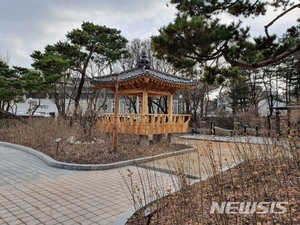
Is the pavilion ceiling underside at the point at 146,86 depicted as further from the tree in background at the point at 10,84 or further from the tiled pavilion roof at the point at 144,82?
the tree in background at the point at 10,84

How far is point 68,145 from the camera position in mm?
7469

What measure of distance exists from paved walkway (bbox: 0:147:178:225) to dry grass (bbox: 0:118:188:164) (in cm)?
77

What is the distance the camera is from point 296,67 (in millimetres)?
18797

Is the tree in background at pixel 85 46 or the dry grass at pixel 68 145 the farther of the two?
the tree in background at pixel 85 46

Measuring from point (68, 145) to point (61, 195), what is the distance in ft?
13.5

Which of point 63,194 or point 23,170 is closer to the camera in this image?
point 63,194

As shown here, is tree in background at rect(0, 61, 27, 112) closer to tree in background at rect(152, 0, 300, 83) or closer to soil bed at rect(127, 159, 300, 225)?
tree in background at rect(152, 0, 300, 83)

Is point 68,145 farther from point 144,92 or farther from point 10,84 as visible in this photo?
point 10,84

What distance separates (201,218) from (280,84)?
23.0 meters

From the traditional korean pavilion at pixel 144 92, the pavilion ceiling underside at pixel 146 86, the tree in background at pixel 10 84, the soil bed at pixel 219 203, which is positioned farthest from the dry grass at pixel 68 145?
the pavilion ceiling underside at pixel 146 86

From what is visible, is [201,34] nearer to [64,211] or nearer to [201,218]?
[201,218]

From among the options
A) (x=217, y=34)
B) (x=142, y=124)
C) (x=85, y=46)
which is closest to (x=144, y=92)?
(x=142, y=124)

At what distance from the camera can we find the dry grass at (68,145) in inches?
243

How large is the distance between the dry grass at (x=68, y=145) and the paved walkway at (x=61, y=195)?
0.77 m
